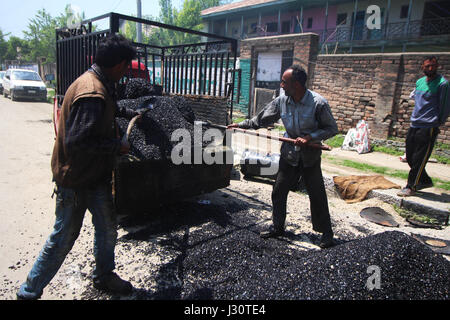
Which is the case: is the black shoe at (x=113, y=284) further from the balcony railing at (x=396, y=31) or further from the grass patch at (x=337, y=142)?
the balcony railing at (x=396, y=31)

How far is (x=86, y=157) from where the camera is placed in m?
2.12

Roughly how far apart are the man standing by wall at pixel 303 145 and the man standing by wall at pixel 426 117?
2.19 m

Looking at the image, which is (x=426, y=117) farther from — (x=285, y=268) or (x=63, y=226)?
(x=63, y=226)

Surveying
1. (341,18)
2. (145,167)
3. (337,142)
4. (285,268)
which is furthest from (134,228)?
(341,18)

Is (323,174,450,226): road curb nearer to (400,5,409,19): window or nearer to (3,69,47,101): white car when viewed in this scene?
(400,5,409,19): window

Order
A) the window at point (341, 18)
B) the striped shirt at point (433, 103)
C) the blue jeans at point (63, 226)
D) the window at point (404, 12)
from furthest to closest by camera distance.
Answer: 1. the window at point (341, 18)
2. the window at point (404, 12)
3. the striped shirt at point (433, 103)
4. the blue jeans at point (63, 226)

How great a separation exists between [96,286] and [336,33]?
2079 cm

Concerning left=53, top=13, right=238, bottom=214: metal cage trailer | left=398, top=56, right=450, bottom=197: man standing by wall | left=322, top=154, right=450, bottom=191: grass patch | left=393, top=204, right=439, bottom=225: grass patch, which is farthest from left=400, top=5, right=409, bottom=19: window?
left=393, top=204, right=439, bottom=225: grass patch

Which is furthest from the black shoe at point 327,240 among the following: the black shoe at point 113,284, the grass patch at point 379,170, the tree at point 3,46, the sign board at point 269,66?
the tree at point 3,46

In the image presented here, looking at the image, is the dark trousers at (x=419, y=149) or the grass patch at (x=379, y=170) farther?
the grass patch at (x=379, y=170)

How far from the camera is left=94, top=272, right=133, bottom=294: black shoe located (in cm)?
247

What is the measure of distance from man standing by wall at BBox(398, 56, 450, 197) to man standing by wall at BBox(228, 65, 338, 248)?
2191mm

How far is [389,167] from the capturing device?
22.9 ft

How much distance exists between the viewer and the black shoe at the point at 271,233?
3495 millimetres
